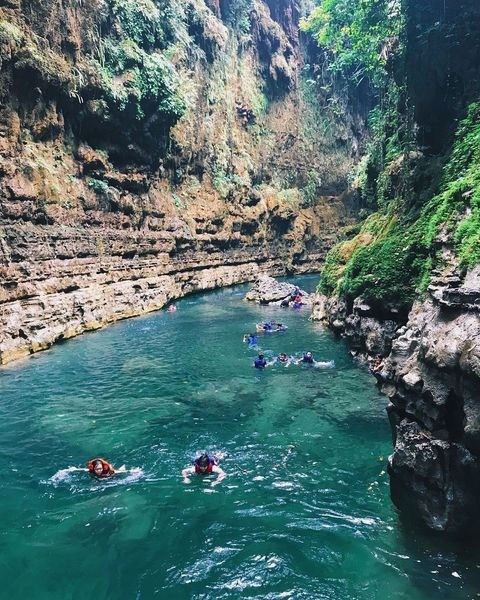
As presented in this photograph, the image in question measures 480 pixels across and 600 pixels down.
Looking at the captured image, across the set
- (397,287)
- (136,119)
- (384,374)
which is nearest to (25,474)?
(384,374)

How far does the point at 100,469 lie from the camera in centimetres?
1248

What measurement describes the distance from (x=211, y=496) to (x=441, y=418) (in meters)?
6.04

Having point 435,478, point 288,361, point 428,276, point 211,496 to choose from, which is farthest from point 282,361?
point 435,478

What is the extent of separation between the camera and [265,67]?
249ft

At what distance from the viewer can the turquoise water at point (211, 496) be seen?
8.50m

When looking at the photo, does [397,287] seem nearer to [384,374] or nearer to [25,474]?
[384,374]

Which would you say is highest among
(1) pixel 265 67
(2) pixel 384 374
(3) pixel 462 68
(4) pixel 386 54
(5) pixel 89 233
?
(1) pixel 265 67

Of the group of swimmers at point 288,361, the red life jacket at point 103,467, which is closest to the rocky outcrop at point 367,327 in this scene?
the group of swimmers at point 288,361

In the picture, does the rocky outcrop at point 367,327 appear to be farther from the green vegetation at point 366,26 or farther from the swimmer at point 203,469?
the green vegetation at point 366,26

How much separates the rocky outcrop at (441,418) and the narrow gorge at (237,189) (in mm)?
35

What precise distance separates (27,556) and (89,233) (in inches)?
1224

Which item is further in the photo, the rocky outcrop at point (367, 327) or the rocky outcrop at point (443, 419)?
Answer: the rocky outcrop at point (367, 327)

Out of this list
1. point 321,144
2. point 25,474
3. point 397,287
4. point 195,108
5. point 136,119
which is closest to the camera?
point 25,474

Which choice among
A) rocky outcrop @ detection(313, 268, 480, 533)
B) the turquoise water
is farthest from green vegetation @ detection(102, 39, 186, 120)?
rocky outcrop @ detection(313, 268, 480, 533)
